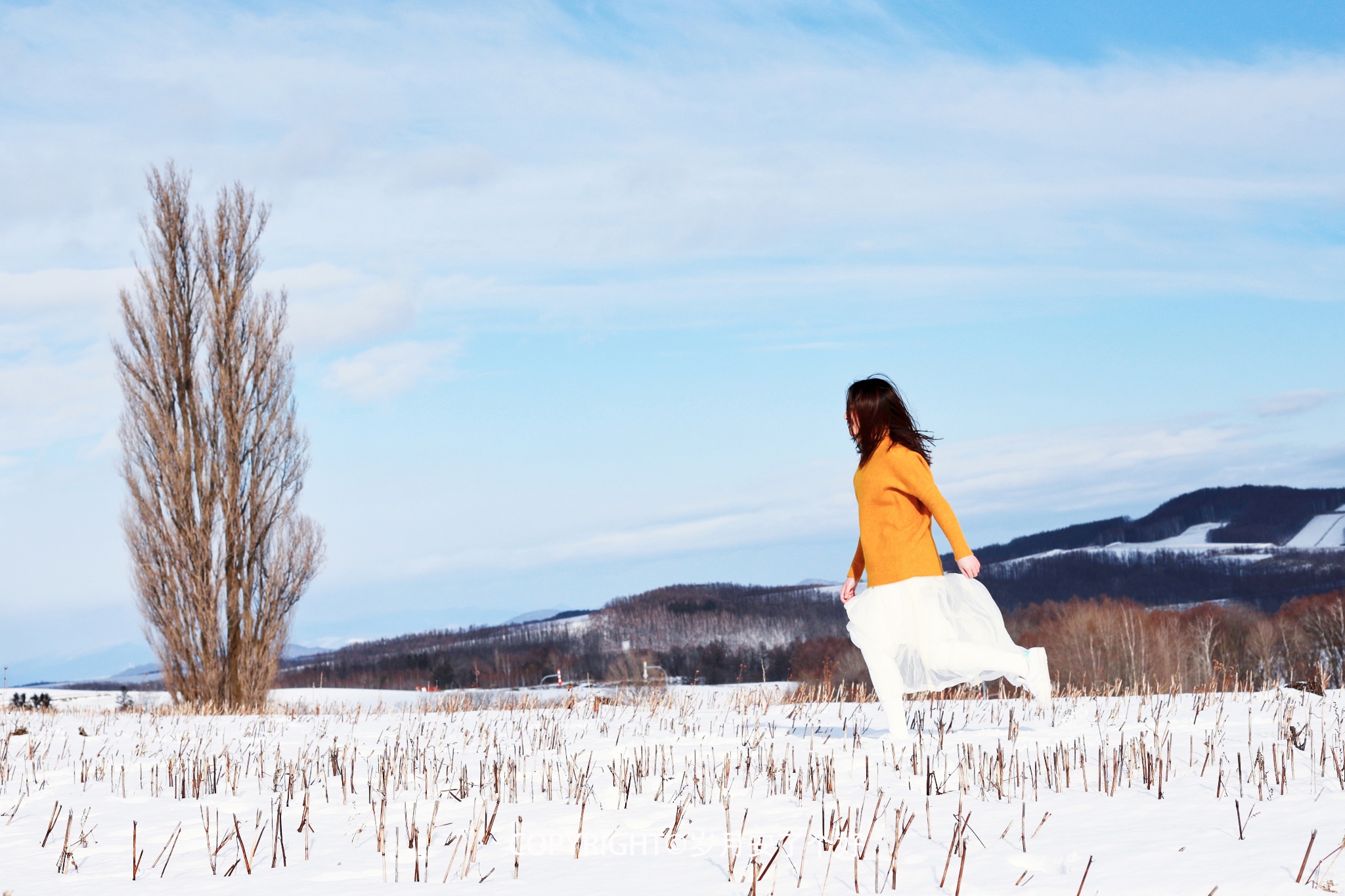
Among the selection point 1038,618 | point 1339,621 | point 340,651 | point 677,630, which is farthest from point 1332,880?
point 677,630

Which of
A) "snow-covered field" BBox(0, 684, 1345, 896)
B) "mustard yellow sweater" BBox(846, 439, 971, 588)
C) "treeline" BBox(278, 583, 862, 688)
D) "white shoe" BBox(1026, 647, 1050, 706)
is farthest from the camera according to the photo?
"treeline" BBox(278, 583, 862, 688)

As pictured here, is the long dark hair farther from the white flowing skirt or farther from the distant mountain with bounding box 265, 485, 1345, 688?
the distant mountain with bounding box 265, 485, 1345, 688

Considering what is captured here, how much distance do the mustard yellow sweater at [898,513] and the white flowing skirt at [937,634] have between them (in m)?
0.08

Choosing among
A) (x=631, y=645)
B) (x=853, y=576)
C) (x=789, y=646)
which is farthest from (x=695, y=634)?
(x=853, y=576)

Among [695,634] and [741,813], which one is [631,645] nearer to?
[695,634]

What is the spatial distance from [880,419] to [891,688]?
1395 millimetres

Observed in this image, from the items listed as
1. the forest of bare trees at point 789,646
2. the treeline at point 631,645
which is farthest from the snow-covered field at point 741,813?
the treeline at point 631,645

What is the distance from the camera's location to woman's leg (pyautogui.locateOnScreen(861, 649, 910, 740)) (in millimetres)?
5512

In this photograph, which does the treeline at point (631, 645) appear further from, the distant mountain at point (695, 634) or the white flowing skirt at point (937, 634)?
the white flowing skirt at point (937, 634)

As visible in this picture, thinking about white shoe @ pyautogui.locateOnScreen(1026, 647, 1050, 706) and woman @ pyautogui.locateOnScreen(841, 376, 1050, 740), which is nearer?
woman @ pyautogui.locateOnScreen(841, 376, 1050, 740)

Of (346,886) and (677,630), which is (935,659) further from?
(677,630)

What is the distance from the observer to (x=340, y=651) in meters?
137

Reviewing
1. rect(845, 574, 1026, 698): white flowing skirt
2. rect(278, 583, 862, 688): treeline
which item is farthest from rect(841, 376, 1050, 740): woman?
rect(278, 583, 862, 688): treeline

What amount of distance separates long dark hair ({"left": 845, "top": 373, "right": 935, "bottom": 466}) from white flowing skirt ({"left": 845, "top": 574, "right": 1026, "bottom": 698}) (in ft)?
2.24
